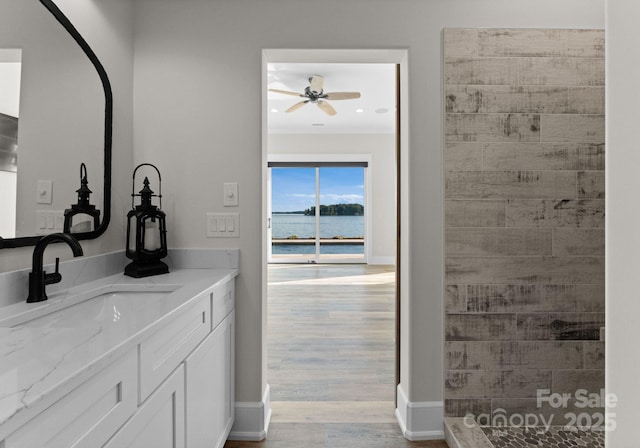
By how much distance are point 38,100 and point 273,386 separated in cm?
202

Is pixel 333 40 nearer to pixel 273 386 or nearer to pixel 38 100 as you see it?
pixel 38 100

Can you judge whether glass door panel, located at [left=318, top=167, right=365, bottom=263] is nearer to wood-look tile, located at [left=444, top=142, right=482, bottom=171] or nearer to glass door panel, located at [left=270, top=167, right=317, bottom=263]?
glass door panel, located at [left=270, top=167, right=317, bottom=263]

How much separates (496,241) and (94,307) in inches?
73.7

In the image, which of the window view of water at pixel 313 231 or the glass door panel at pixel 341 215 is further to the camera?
the window view of water at pixel 313 231

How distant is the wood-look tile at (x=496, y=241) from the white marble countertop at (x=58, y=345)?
1252 mm

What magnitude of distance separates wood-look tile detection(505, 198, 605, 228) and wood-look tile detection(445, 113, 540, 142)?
33 centimetres

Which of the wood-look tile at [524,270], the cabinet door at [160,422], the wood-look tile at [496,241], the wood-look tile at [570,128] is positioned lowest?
the cabinet door at [160,422]

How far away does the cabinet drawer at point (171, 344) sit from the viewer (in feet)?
3.23

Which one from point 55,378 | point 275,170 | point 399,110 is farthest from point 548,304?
point 275,170

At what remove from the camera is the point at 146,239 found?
A: 182 centimetres

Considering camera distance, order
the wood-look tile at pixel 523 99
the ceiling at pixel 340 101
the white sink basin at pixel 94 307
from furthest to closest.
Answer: the ceiling at pixel 340 101 → the wood-look tile at pixel 523 99 → the white sink basin at pixel 94 307

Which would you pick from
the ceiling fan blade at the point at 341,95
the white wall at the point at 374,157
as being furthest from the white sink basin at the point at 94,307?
the white wall at the point at 374,157

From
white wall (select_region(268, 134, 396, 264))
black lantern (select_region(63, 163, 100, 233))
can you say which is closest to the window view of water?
white wall (select_region(268, 134, 396, 264))

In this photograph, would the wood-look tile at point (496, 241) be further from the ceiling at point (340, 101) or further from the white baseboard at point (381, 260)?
the white baseboard at point (381, 260)
